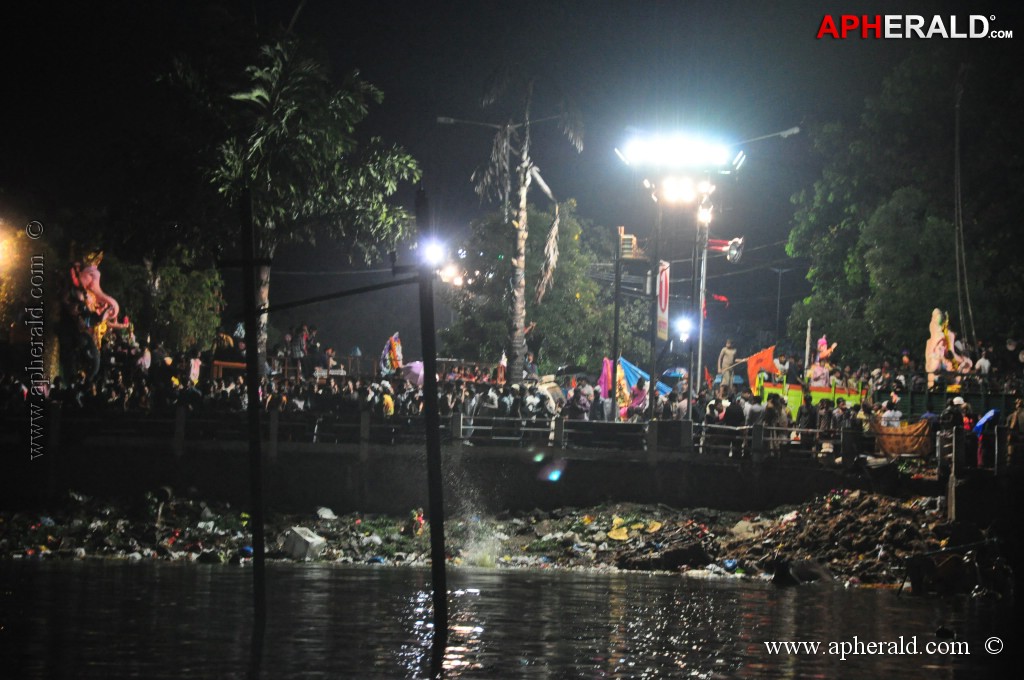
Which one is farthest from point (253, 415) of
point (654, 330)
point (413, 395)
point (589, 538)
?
point (654, 330)

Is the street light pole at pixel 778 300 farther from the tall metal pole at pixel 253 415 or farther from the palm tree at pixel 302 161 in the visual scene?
the tall metal pole at pixel 253 415

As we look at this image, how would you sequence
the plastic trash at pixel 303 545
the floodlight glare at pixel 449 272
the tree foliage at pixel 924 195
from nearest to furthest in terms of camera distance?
the plastic trash at pixel 303 545 → the tree foliage at pixel 924 195 → the floodlight glare at pixel 449 272

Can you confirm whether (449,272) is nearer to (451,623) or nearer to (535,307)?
(535,307)

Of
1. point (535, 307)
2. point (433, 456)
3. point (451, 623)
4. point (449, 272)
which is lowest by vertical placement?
point (451, 623)

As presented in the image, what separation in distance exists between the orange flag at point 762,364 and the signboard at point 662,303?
399cm

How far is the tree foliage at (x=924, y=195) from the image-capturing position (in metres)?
36.6

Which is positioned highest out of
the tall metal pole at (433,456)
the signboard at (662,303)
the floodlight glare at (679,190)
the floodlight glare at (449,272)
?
the floodlight glare at (679,190)

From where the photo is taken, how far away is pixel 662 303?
34688 mm

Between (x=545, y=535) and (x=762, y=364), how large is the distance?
41.1 feet

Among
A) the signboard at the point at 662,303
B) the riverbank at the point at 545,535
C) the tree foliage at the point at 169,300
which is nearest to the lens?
the riverbank at the point at 545,535

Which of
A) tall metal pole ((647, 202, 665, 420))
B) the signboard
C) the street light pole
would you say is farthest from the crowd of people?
the street light pole

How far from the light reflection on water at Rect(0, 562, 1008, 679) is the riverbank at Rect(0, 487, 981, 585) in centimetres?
160

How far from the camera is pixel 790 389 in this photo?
32.6 metres

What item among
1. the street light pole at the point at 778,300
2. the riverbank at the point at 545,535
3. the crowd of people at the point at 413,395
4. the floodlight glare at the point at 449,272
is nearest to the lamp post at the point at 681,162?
the crowd of people at the point at 413,395
